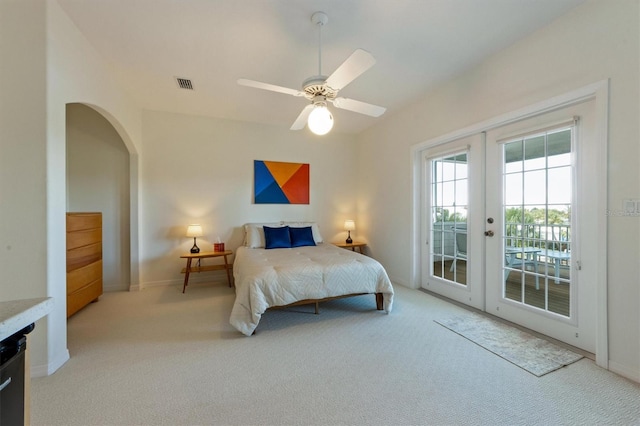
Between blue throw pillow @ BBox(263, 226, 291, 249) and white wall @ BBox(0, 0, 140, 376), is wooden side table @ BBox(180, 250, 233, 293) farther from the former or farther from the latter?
white wall @ BBox(0, 0, 140, 376)

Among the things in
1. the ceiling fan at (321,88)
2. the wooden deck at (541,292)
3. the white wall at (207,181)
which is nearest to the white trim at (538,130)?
the wooden deck at (541,292)

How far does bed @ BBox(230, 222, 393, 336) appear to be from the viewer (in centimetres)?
246

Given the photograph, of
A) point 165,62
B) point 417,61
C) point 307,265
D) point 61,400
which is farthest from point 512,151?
point 61,400

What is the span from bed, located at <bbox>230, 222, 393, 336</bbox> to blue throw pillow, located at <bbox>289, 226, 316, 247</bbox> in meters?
0.68

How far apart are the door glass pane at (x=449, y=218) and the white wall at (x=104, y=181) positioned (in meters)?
4.38

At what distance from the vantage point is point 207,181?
4301 mm

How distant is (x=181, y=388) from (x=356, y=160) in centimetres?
445

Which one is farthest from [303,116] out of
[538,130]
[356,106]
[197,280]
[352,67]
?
[197,280]

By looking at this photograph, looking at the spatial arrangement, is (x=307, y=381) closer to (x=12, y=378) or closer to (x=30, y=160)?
(x=12, y=378)

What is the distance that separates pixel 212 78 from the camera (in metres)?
3.05

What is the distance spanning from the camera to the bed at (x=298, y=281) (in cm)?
246

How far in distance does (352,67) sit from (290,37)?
0.90 metres

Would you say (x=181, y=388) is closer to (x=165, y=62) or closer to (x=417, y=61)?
(x=165, y=62)

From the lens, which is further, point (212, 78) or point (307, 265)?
point (212, 78)
